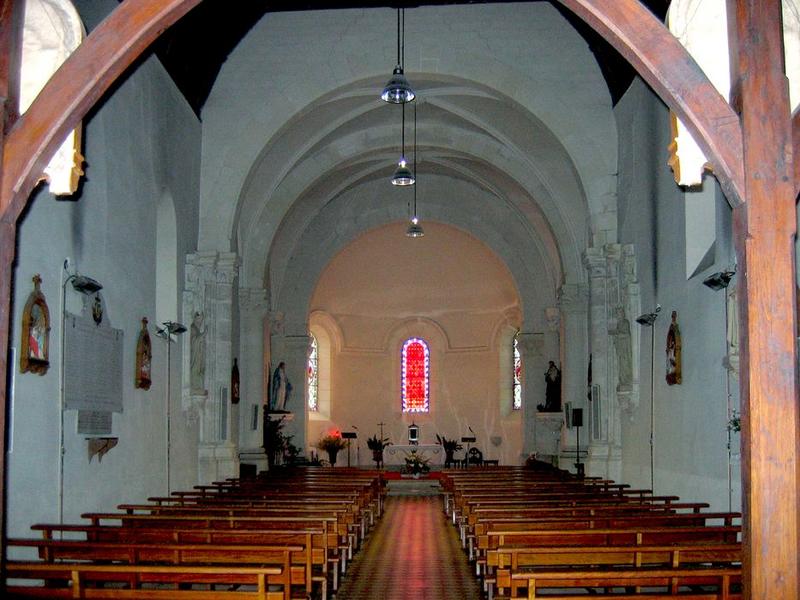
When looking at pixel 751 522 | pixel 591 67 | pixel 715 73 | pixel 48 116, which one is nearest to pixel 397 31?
pixel 591 67

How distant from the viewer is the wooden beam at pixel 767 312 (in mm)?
4742

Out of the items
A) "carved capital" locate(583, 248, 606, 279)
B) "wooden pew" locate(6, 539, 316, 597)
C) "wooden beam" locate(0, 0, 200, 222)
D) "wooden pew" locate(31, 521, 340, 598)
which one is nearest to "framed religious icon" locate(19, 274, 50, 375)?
"wooden pew" locate(31, 521, 340, 598)

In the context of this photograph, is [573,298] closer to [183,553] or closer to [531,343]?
[531,343]

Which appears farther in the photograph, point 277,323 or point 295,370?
point 295,370

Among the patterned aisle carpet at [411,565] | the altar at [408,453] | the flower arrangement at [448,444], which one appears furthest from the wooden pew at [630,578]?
the altar at [408,453]

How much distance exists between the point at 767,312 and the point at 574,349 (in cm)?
1757

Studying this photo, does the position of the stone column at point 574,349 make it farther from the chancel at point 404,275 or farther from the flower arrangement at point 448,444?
the flower arrangement at point 448,444

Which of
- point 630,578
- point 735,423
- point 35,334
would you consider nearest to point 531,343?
point 735,423

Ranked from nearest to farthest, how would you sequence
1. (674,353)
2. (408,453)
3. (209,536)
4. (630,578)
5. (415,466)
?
(630,578) < (209,536) < (674,353) < (415,466) < (408,453)

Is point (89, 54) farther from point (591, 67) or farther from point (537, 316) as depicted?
point (537, 316)

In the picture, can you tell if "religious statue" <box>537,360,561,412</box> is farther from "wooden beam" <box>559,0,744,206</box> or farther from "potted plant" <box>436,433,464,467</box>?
"wooden beam" <box>559,0,744,206</box>

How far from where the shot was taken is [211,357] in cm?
1805

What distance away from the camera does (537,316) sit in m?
28.2

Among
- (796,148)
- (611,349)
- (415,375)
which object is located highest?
(796,148)
